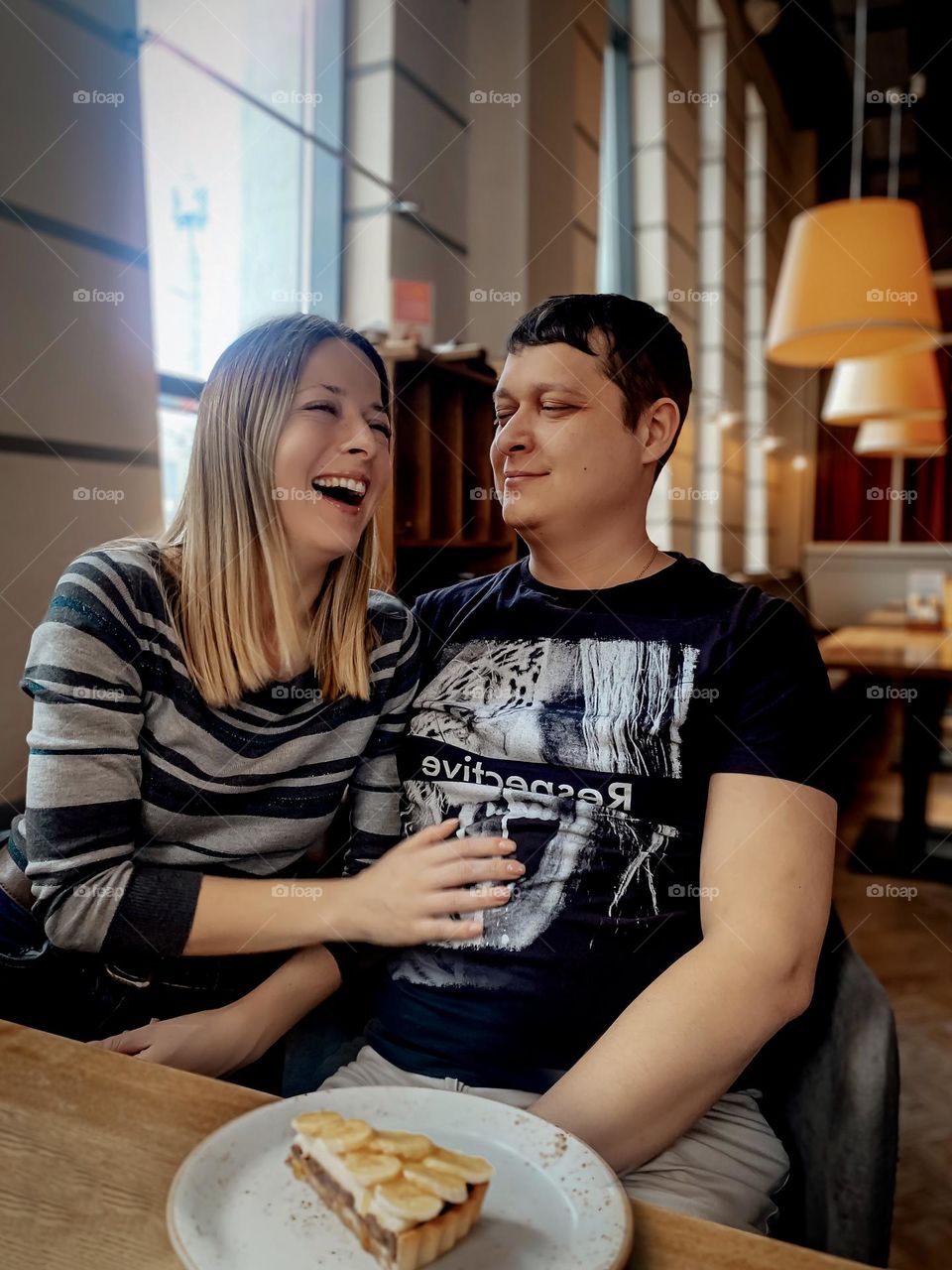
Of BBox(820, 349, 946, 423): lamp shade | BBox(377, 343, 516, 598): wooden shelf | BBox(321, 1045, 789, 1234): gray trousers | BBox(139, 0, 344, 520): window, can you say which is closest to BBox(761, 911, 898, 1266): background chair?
BBox(321, 1045, 789, 1234): gray trousers

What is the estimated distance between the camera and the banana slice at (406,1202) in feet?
1.88

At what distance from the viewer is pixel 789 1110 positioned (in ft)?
3.85

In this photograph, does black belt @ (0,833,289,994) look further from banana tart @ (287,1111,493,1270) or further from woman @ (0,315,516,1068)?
banana tart @ (287,1111,493,1270)

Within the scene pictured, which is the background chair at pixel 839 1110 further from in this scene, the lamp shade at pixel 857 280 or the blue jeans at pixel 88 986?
the lamp shade at pixel 857 280

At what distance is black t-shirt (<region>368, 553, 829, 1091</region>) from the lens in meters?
1.16

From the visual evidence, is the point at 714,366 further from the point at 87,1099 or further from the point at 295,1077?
the point at 87,1099

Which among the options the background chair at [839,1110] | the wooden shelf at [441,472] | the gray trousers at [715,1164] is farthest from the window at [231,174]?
the background chair at [839,1110]

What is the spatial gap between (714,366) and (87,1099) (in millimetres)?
6592

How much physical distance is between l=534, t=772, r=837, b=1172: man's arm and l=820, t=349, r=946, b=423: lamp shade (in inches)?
144

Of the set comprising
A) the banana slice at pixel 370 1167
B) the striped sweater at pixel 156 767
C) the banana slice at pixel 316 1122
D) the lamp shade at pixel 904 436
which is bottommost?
the banana slice at pixel 316 1122

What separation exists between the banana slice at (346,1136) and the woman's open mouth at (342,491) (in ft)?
2.70

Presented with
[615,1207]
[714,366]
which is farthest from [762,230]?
[615,1207]

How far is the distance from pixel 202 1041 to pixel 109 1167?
490 millimetres

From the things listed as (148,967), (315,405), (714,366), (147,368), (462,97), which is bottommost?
(148,967)
